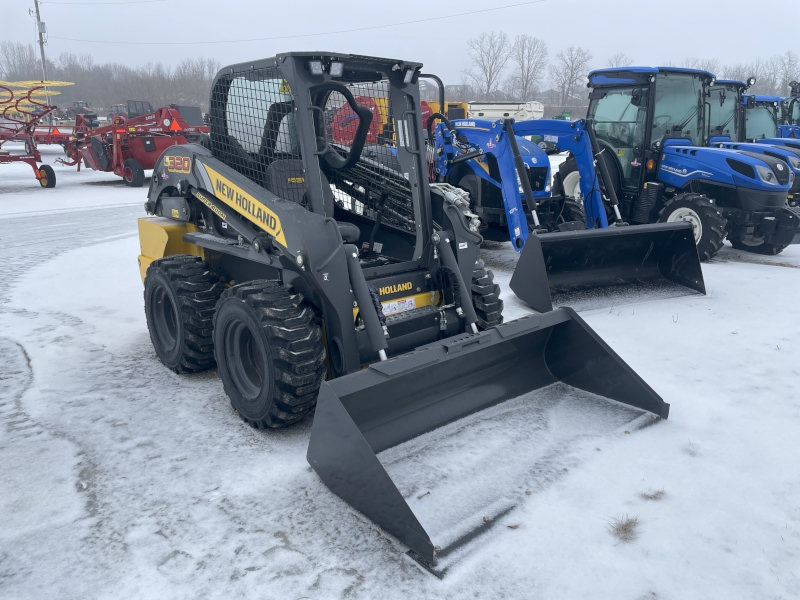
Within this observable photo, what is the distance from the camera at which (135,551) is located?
2588mm

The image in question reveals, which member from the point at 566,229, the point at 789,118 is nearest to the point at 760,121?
the point at 789,118

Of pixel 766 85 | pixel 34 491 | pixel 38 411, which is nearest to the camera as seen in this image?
pixel 34 491

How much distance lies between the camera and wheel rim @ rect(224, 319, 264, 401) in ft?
12.1

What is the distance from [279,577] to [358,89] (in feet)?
10.2

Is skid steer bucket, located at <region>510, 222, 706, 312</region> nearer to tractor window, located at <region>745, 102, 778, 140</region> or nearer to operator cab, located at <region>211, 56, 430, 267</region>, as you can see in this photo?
operator cab, located at <region>211, 56, 430, 267</region>

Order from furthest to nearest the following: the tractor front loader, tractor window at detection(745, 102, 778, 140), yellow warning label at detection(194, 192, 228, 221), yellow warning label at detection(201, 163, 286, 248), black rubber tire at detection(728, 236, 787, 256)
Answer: tractor window at detection(745, 102, 778, 140) < black rubber tire at detection(728, 236, 787, 256) < the tractor front loader < yellow warning label at detection(194, 192, 228, 221) < yellow warning label at detection(201, 163, 286, 248)

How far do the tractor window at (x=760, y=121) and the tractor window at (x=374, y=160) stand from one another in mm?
10190

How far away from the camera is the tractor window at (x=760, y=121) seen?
1168 cm

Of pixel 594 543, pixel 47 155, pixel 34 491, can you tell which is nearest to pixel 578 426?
pixel 594 543

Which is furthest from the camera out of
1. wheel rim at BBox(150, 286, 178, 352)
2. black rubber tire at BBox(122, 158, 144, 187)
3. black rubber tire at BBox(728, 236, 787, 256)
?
black rubber tire at BBox(122, 158, 144, 187)

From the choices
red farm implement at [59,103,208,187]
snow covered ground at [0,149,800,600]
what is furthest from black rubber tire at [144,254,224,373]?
red farm implement at [59,103,208,187]

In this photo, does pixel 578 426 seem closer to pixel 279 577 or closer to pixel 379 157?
pixel 279 577

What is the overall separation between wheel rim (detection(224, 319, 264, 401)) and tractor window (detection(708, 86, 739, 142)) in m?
8.47

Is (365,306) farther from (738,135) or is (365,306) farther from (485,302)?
(738,135)
